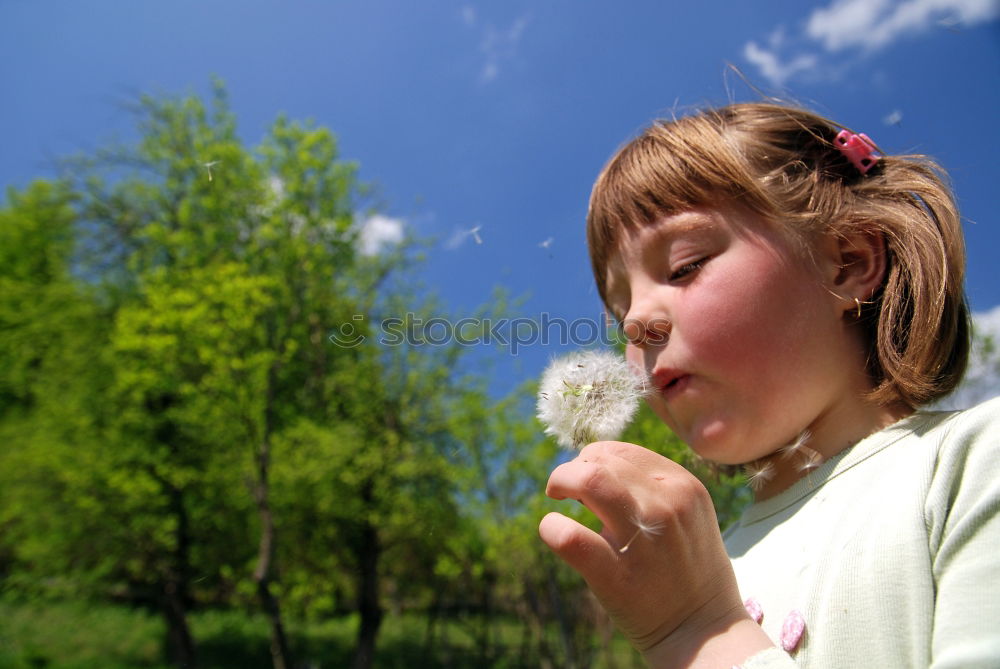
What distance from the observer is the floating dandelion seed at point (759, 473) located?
48.7 inches

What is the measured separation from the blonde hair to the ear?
0.05 feet

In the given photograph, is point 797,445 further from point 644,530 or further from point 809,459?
point 644,530

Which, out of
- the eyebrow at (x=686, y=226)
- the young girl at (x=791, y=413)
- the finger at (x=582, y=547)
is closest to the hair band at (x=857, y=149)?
the young girl at (x=791, y=413)

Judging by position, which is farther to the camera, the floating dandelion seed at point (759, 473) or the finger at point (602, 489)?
the floating dandelion seed at point (759, 473)

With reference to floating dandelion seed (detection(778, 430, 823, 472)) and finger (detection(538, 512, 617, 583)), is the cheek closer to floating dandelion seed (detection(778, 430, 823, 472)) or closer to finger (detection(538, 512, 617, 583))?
floating dandelion seed (detection(778, 430, 823, 472))

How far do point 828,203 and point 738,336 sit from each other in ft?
1.53

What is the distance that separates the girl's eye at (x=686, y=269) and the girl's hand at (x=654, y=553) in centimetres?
47

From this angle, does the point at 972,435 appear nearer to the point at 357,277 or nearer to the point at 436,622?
the point at 357,277

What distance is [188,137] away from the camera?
1294cm

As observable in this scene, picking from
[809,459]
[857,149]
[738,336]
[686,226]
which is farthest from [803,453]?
[857,149]

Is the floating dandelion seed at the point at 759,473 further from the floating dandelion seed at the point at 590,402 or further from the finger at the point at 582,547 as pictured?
the finger at the point at 582,547

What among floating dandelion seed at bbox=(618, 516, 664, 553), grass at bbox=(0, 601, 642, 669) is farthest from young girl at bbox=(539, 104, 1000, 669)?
grass at bbox=(0, 601, 642, 669)

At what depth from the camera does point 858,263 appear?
1.26 m

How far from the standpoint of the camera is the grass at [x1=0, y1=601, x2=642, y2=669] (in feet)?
41.0
